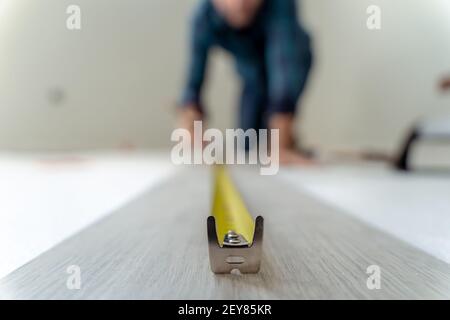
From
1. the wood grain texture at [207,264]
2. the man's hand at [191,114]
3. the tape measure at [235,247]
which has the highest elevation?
the man's hand at [191,114]

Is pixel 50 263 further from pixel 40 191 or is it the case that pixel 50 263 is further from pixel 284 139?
pixel 284 139

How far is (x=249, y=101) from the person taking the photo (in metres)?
3.38

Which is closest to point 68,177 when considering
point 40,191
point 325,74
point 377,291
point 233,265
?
point 40,191

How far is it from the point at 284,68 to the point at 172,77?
114 inches

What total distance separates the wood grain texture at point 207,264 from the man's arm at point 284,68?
1.26 m

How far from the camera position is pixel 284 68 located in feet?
7.12

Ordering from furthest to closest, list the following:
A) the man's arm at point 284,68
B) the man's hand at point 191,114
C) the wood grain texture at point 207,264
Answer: the man's hand at point 191,114 → the man's arm at point 284,68 → the wood grain texture at point 207,264

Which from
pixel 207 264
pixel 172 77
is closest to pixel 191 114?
pixel 207 264

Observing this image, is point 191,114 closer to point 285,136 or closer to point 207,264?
point 285,136

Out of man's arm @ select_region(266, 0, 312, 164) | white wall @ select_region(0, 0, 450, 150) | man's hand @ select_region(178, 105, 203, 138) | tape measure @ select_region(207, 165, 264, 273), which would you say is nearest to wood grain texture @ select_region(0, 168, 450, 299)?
tape measure @ select_region(207, 165, 264, 273)

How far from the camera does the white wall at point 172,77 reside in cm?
409

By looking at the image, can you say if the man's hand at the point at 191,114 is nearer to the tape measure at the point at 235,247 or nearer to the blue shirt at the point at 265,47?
the blue shirt at the point at 265,47

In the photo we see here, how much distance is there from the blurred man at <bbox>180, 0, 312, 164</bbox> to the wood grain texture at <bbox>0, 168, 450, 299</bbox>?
130 centimetres

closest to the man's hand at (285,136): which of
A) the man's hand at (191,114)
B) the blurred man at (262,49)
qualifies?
the blurred man at (262,49)
